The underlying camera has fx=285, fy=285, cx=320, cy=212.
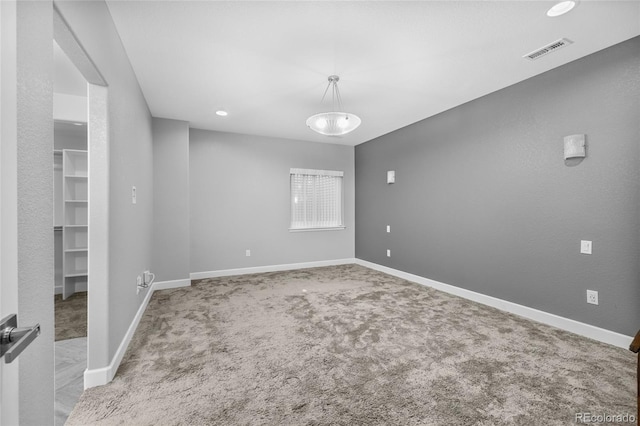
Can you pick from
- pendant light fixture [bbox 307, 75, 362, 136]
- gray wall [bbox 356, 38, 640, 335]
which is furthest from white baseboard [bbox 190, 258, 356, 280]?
pendant light fixture [bbox 307, 75, 362, 136]

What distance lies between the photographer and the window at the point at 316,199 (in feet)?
18.8

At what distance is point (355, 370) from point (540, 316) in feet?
7.48

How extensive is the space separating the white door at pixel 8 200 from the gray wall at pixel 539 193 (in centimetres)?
385

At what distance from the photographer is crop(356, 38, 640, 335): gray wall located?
249 centimetres

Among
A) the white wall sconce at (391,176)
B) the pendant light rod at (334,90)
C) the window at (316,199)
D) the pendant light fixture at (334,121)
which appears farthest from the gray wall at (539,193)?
the pendant light fixture at (334,121)

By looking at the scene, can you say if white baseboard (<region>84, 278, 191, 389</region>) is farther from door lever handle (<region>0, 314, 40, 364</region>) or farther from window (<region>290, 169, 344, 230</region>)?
window (<region>290, 169, 344, 230</region>)

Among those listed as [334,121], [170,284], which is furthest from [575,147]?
[170,284]

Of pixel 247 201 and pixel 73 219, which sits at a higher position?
pixel 247 201

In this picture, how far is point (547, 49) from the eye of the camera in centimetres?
256

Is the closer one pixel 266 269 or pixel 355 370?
pixel 355 370

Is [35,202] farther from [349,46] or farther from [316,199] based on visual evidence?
[316,199]

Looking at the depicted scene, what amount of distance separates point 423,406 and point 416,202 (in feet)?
11.0

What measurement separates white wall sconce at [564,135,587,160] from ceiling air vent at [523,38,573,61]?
0.82 m

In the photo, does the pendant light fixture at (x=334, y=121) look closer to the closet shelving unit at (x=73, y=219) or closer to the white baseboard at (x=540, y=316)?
the white baseboard at (x=540, y=316)
